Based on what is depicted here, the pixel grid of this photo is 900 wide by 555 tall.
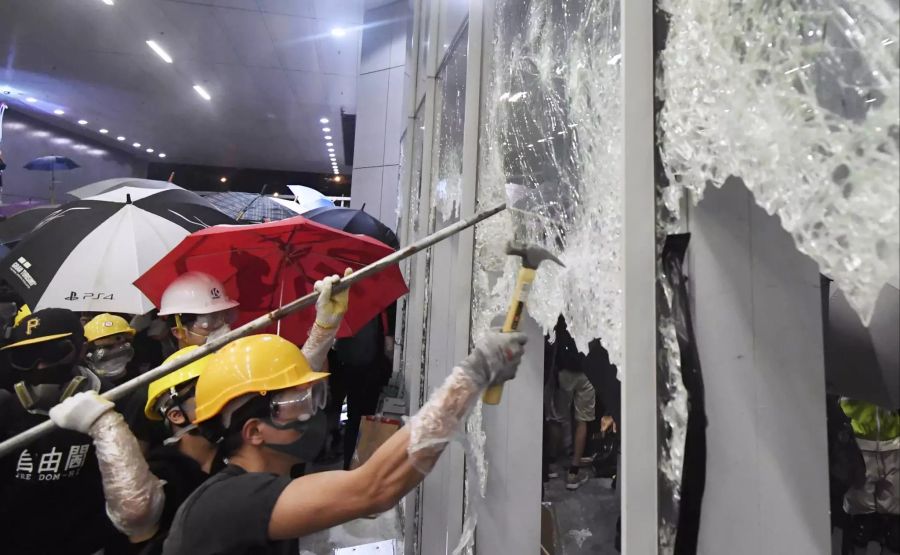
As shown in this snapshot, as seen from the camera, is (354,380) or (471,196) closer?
(471,196)

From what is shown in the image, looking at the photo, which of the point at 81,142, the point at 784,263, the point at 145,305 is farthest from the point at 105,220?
the point at 81,142

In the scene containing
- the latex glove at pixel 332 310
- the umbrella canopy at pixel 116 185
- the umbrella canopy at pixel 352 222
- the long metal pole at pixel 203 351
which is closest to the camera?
the long metal pole at pixel 203 351

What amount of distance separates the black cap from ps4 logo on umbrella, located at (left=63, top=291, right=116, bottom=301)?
34cm

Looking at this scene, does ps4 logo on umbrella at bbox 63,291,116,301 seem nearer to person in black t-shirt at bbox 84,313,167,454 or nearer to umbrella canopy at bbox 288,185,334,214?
person in black t-shirt at bbox 84,313,167,454

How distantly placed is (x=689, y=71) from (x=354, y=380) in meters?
3.71

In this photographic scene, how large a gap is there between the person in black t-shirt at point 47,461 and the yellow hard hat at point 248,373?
0.63m

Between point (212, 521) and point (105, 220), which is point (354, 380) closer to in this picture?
point (105, 220)

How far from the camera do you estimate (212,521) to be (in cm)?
104

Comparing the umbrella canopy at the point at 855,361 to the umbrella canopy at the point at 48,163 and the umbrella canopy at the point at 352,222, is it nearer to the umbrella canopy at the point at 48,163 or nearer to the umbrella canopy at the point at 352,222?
the umbrella canopy at the point at 352,222

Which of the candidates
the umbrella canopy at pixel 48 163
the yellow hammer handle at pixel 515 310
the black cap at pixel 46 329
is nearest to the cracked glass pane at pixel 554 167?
the yellow hammer handle at pixel 515 310

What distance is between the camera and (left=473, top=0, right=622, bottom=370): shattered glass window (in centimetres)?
88

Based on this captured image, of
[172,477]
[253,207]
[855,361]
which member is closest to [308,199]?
[253,207]

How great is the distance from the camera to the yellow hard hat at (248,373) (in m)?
1.24

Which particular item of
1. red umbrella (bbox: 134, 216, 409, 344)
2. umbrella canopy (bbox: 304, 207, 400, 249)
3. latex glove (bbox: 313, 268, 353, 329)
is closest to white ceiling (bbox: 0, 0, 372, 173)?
umbrella canopy (bbox: 304, 207, 400, 249)
